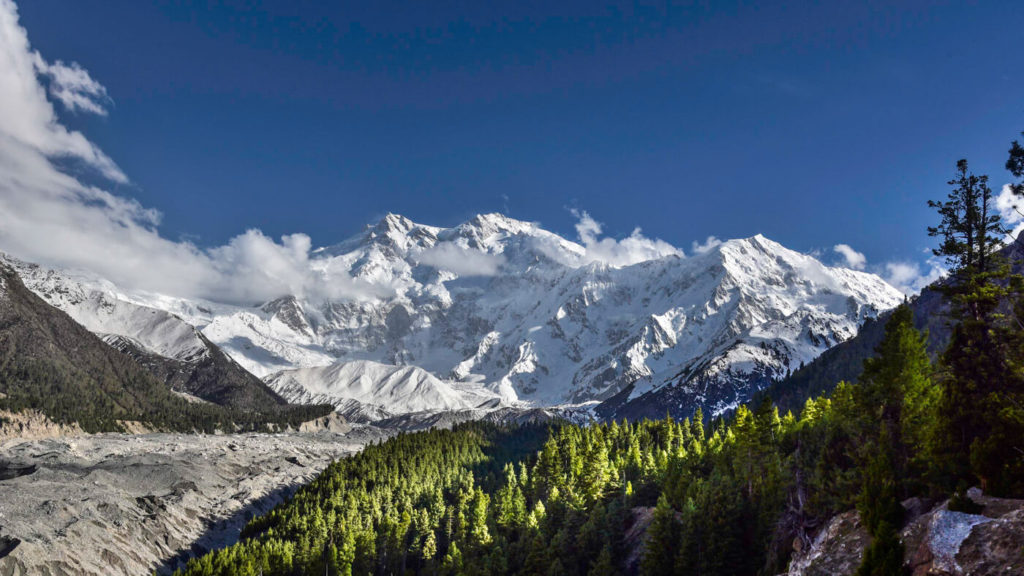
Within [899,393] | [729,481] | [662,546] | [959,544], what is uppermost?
[899,393]

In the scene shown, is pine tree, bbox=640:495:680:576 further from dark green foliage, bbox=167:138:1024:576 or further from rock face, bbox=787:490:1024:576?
rock face, bbox=787:490:1024:576

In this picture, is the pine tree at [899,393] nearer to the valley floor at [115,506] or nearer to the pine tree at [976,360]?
the pine tree at [976,360]

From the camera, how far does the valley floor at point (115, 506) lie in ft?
347

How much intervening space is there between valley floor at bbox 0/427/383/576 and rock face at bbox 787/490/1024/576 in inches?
4529

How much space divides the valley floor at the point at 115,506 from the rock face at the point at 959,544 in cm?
11504

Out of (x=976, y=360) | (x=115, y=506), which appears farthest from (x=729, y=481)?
(x=115, y=506)

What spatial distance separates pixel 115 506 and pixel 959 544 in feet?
489

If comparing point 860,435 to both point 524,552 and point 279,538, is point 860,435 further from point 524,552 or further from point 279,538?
point 279,538

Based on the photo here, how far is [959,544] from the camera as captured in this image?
27266 millimetres

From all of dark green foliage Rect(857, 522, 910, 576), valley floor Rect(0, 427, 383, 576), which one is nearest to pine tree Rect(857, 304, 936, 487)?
dark green foliage Rect(857, 522, 910, 576)

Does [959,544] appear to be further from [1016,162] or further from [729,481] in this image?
[729,481]

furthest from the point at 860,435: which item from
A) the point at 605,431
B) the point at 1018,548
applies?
the point at 605,431

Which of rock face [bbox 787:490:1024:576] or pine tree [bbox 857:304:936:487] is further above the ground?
pine tree [bbox 857:304:936:487]

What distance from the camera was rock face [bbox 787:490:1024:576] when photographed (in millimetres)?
25703
